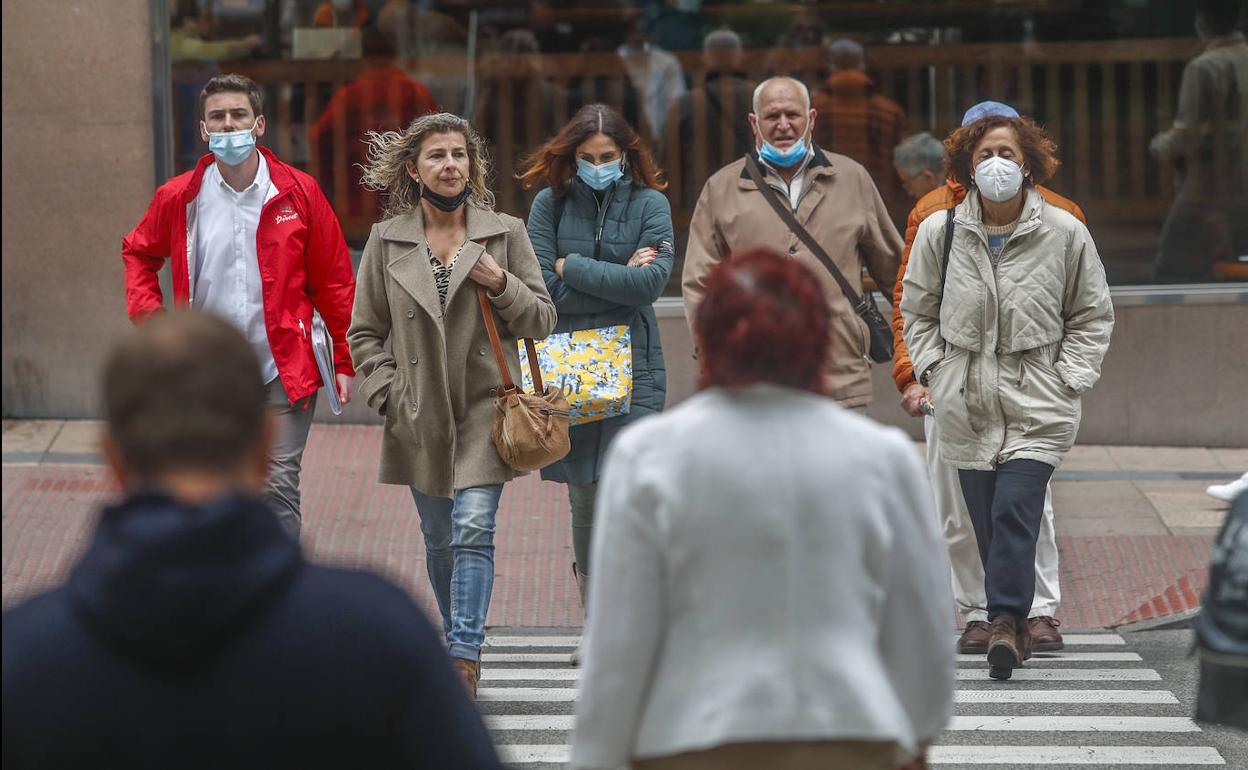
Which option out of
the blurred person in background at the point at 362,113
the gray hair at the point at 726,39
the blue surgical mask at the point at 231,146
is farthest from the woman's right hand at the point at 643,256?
the blurred person in background at the point at 362,113

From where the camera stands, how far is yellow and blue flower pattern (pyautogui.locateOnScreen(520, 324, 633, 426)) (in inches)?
256

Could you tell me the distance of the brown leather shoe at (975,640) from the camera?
22.1ft

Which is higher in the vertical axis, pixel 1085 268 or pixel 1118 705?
pixel 1085 268

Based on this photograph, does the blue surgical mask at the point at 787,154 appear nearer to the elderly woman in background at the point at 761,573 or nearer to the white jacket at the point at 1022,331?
the white jacket at the point at 1022,331

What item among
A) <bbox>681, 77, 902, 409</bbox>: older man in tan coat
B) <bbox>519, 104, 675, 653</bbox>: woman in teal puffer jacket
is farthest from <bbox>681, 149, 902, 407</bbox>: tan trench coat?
<bbox>519, 104, 675, 653</bbox>: woman in teal puffer jacket

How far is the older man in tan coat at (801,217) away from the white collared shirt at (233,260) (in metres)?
1.56

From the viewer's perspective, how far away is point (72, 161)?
1009 centimetres

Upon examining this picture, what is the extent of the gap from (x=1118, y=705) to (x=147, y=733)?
4.46 metres

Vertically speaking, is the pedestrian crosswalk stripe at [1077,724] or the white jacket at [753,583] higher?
the white jacket at [753,583]

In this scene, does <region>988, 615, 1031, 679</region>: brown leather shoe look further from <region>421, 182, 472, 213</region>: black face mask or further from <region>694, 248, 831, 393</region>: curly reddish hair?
<region>694, 248, 831, 393</region>: curly reddish hair

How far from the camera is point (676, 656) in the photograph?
2.98 meters

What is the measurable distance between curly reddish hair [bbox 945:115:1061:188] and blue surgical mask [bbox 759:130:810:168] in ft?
2.01

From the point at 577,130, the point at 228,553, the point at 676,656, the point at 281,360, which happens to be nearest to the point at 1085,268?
the point at 577,130

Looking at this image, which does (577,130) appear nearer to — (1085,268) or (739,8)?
(1085,268)
